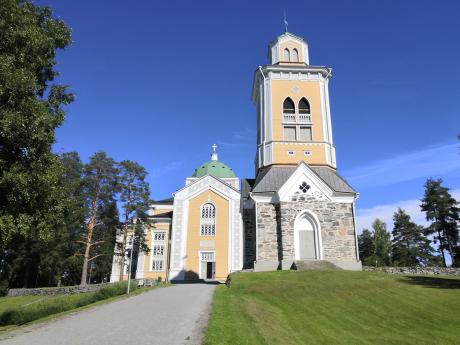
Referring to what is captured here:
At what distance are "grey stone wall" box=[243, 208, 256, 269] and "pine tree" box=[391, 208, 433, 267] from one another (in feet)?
92.6

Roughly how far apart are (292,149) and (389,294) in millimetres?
18149

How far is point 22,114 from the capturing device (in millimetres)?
11594

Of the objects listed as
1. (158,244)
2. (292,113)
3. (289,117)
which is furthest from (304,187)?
(158,244)

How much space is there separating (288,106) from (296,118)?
5.20 feet

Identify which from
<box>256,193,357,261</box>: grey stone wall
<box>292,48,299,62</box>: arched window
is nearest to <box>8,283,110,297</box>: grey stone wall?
<box>256,193,357,261</box>: grey stone wall

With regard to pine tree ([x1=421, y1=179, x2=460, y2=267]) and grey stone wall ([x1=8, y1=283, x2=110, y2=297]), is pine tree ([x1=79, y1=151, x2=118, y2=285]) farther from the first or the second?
pine tree ([x1=421, y1=179, x2=460, y2=267])

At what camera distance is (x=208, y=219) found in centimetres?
3550

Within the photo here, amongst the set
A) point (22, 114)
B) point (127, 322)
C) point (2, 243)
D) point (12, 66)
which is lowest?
point (127, 322)

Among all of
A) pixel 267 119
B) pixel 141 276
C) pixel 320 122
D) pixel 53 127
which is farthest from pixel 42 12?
pixel 141 276

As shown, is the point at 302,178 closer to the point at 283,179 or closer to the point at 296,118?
the point at 283,179

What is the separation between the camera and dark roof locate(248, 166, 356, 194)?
29.8 m

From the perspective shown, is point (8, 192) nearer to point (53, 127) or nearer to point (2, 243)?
point (2, 243)

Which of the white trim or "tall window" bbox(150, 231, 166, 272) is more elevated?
the white trim

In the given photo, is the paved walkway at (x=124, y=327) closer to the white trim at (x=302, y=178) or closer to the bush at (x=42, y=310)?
the bush at (x=42, y=310)
